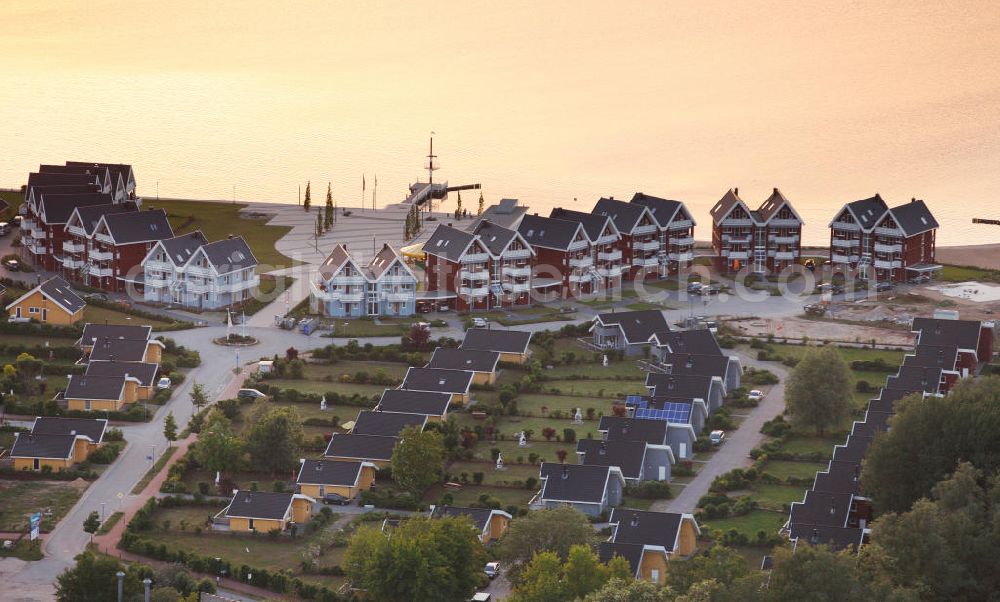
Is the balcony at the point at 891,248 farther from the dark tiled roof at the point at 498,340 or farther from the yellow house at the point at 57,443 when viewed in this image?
the yellow house at the point at 57,443

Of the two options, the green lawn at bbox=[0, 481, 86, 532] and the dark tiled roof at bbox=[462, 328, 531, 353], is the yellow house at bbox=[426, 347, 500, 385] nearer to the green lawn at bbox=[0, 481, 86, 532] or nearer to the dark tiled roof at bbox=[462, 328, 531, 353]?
the dark tiled roof at bbox=[462, 328, 531, 353]

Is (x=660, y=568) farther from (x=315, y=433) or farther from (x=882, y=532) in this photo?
(x=315, y=433)

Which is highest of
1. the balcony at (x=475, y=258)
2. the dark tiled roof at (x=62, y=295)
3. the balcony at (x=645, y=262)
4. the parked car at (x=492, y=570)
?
the balcony at (x=475, y=258)

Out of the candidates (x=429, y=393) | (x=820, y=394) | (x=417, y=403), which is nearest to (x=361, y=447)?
(x=417, y=403)

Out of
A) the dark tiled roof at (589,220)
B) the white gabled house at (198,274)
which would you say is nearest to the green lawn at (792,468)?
the dark tiled roof at (589,220)

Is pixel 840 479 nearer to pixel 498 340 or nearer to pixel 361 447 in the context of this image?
pixel 361 447

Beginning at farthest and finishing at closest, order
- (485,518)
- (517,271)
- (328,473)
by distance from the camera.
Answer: (517,271)
(328,473)
(485,518)
